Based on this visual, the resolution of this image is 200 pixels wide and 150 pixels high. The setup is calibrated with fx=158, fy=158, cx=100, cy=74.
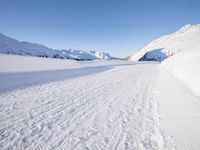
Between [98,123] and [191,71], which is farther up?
[191,71]

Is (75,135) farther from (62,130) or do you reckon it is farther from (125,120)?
(125,120)

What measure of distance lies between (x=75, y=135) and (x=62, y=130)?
429mm

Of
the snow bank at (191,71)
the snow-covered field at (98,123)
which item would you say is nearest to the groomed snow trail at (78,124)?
the snow-covered field at (98,123)

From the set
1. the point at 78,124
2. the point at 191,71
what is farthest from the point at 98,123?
the point at 191,71

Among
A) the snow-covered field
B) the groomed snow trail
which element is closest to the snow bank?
the snow-covered field

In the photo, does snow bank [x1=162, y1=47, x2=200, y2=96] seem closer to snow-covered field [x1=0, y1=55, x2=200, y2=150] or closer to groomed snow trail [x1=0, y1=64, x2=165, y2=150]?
snow-covered field [x1=0, y1=55, x2=200, y2=150]

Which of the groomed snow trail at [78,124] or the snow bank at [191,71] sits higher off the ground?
the snow bank at [191,71]

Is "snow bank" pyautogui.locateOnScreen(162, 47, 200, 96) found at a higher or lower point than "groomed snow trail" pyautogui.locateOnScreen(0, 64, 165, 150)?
higher

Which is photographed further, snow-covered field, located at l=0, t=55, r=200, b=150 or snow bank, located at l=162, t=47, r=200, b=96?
snow bank, located at l=162, t=47, r=200, b=96

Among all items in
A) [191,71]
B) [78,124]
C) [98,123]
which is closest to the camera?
[78,124]

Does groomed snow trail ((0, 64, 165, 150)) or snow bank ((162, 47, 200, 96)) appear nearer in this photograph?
groomed snow trail ((0, 64, 165, 150))

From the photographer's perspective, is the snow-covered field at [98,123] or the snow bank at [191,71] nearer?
the snow-covered field at [98,123]

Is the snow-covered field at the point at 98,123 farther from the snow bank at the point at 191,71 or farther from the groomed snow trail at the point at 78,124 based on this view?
the snow bank at the point at 191,71

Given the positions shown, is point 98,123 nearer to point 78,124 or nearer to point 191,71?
point 78,124
